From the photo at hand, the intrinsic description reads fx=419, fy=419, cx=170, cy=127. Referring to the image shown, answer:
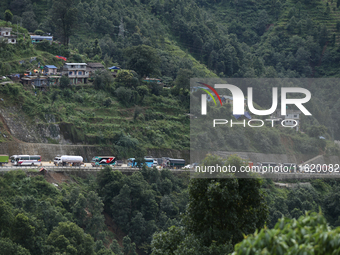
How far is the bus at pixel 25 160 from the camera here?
27.2 m

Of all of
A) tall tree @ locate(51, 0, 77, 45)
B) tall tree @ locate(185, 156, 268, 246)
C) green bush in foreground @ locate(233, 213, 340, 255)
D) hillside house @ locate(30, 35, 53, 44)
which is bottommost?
tall tree @ locate(185, 156, 268, 246)

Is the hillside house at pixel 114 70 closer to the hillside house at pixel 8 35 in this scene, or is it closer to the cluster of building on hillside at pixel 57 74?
the cluster of building on hillside at pixel 57 74

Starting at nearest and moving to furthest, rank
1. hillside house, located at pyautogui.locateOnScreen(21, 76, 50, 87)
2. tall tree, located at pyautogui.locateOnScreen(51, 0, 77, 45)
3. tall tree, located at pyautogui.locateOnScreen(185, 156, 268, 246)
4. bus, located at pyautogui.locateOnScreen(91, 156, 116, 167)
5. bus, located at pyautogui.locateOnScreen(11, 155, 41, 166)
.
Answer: tall tree, located at pyautogui.locateOnScreen(185, 156, 268, 246), bus, located at pyautogui.locateOnScreen(11, 155, 41, 166), bus, located at pyautogui.locateOnScreen(91, 156, 116, 167), hillside house, located at pyautogui.locateOnScreen(21, 76, 50, 87), tall tree, located at pyautogui.locateOnScreen(51, 0, 77, 45)

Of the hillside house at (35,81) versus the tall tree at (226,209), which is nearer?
the tall tree at (226,209)

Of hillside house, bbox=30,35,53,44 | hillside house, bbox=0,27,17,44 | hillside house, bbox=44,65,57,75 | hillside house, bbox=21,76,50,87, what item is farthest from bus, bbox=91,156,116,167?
hillside house, bbox=30,35,53,44

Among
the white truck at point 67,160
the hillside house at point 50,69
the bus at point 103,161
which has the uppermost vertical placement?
the hillside house at point 50,69

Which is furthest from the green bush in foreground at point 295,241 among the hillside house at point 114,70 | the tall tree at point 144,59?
the hillside house at point 114,70

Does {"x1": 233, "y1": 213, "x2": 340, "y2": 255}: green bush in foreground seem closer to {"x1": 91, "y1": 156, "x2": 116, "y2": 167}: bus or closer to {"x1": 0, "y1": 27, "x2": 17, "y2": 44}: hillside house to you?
{"x1": 91, "y1": 156, "x2": 116, "y2": 167}: bus

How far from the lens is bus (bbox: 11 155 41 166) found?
27219mm

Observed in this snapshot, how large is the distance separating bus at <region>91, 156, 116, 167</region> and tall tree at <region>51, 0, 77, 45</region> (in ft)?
58.2

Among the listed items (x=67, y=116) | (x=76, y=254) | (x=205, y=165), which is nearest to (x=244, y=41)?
(x=67, y=116)

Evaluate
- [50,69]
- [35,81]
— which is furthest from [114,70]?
[35,81]

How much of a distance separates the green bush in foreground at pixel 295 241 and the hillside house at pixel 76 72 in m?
35.3

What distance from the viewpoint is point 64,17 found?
4362 cm
